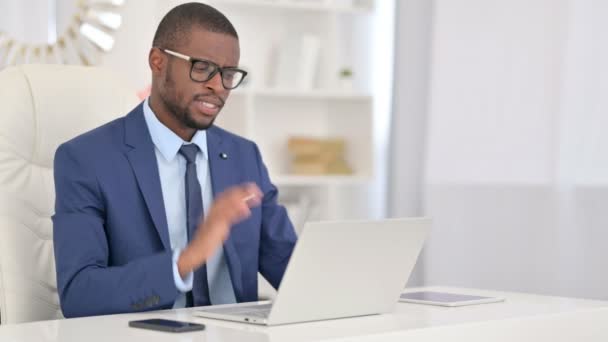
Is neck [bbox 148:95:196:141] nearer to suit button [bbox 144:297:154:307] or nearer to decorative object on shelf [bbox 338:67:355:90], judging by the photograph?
suit button [bbox 144:297:154:307]

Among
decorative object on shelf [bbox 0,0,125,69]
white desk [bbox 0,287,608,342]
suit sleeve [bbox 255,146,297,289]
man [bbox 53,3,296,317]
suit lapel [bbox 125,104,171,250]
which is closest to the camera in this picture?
white desk [bbox 0,287,608,342]

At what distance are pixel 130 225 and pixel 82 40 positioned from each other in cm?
205

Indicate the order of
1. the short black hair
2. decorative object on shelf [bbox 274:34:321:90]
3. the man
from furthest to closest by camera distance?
1. decorative object on shelf [bbox 274:34:321:90]
2. the short black hair
3. the man

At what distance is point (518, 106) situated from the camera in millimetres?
3699

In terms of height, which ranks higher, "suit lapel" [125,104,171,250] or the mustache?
the mustache

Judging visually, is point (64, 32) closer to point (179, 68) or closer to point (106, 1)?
point (106, 1)

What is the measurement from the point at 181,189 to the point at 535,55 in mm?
2030

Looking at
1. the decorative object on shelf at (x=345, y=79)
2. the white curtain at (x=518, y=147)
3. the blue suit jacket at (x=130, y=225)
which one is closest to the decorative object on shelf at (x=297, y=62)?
the decorative object on shelf at (x=345, y=79)

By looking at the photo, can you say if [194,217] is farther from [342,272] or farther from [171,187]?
[342,272]

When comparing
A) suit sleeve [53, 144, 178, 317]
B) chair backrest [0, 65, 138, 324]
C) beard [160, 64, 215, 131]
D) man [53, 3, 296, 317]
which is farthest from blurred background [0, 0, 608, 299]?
suit sleeve [53, 144, 178, 317]

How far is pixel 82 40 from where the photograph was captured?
3809 mm

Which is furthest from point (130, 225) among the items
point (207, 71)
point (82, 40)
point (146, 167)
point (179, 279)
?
point (82, 40)

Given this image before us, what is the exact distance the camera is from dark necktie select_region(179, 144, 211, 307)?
1972mm

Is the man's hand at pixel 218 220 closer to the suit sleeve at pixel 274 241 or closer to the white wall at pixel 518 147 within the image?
the suit sleeve at pixel 274 241
